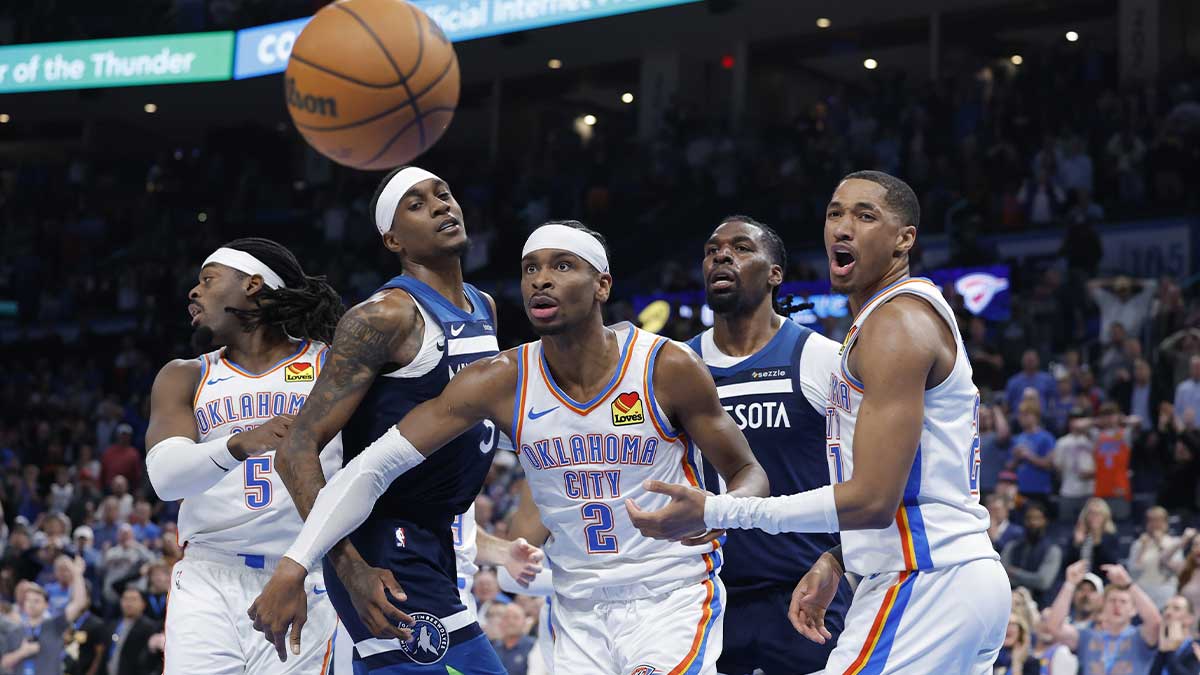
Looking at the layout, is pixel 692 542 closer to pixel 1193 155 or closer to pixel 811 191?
pixel 1193 155

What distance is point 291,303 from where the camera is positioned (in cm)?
520

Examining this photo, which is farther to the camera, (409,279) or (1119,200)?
(1119,200)

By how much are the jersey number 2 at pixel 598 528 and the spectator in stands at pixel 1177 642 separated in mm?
5744

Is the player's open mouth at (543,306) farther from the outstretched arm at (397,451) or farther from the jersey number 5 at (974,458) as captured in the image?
the jersey number 5 at (974,458)

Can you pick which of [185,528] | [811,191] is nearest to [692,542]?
[185,528]

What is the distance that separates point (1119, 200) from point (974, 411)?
40.6ft

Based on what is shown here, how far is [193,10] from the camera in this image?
22.3m

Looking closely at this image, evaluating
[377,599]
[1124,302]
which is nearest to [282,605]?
[377,599]

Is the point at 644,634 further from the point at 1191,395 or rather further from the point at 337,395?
the point at 1191,395

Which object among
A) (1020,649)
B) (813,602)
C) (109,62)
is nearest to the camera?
(813,602)

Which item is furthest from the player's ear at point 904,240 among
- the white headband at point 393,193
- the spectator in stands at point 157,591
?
the spectator in stands at point 157,591

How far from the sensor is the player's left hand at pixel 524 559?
4.66 meters

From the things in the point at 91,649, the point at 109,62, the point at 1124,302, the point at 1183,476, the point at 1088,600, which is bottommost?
the point at 91,649

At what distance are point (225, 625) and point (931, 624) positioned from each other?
2.45 metres
